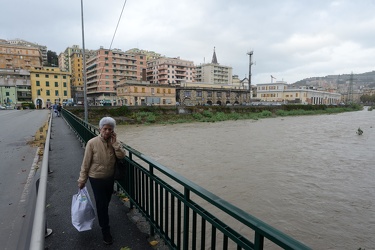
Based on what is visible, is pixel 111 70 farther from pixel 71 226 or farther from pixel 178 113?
pixel 71 226

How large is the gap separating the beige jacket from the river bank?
30.6 metres

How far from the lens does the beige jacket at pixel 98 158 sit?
10.7 feet

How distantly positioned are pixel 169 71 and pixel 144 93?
3076cm

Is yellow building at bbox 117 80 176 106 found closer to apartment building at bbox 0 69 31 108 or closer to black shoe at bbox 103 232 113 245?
apartment building at bbox 0 69 31 108

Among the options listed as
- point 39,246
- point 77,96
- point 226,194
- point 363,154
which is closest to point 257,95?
point 77,96

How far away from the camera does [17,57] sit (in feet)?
274

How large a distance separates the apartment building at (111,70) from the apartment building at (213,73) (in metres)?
27.6

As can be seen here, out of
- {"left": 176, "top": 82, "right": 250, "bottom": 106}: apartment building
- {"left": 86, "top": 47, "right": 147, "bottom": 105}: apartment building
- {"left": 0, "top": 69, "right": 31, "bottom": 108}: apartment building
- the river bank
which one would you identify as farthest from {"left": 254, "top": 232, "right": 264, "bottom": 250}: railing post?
{"left": 86, "top": 47, "right": 147, "bottom": 105}: apartment building

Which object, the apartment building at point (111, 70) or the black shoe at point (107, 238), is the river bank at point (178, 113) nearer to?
the black shoe at point (107, 238)

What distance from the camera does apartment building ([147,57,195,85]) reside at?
84.4m

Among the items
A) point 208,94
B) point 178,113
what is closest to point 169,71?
point 208,94

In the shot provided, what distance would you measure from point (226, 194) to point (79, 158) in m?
4.76

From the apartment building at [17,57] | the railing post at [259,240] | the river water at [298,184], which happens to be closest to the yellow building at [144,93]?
the river water at [298,184]

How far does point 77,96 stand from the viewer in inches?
2692
